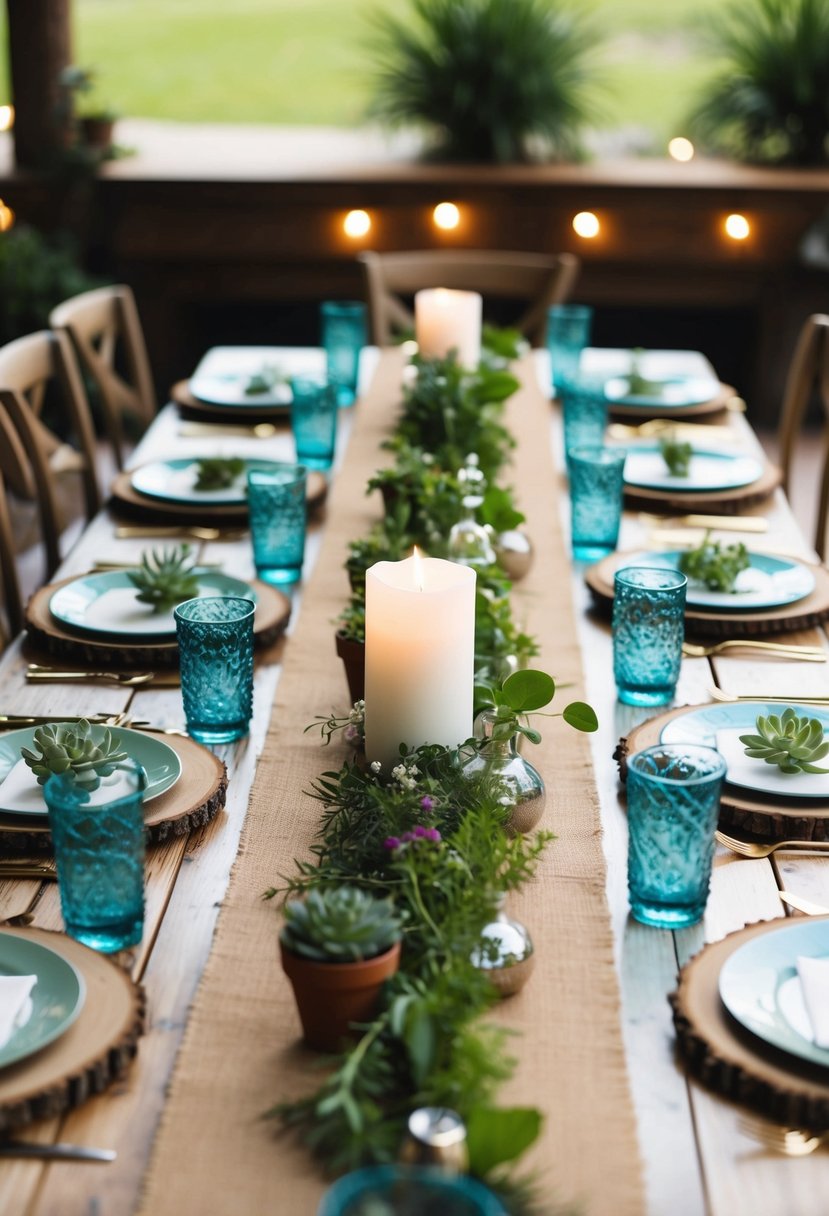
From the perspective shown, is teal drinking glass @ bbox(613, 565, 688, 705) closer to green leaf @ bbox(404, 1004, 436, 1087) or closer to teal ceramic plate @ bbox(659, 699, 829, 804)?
teal ceramic plate @ bbox(659, 699, 829, 804)

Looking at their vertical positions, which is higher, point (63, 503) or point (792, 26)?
point (792, 26)

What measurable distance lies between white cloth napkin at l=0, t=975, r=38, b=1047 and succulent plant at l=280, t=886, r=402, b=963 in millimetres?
192

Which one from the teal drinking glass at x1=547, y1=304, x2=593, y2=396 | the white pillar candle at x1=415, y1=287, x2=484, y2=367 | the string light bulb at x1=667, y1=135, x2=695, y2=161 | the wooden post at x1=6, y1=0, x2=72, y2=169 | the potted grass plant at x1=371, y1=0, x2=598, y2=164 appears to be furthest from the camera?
the string light bulb at x1=667, y1=135, x2=695, y2=161

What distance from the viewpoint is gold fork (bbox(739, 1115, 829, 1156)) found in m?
0.89

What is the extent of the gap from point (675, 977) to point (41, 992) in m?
0.45

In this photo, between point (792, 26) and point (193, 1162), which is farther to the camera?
Answer: point (792, 26)

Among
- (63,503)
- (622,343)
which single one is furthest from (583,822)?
(622,343)

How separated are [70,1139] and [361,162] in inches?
179

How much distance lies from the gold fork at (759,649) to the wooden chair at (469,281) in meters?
1.99

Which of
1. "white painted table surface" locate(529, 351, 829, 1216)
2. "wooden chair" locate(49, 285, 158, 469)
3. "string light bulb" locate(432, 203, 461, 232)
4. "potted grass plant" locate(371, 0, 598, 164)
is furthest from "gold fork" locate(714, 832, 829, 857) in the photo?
"potted grass plant" locate(371, 0, 598, 164)

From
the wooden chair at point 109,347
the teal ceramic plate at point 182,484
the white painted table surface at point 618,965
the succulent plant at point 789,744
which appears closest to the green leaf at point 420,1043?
the white painted table surface at point 618,965

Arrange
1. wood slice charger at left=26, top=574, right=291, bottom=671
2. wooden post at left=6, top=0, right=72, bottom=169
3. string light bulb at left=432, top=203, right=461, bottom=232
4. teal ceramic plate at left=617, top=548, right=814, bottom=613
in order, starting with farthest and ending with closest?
wooden post at left=6, top=0, right=72, bottom=169
string light bulb at left=432, top=203, right=461, bottom=232
teal ceramic plate at left=617, top=548, right=814, bottom=613
wood slice charger at left=26, top=574, right=291, bottom=671

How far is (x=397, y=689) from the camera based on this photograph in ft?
3.96

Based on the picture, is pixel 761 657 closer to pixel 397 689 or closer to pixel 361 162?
pixel 397 689
